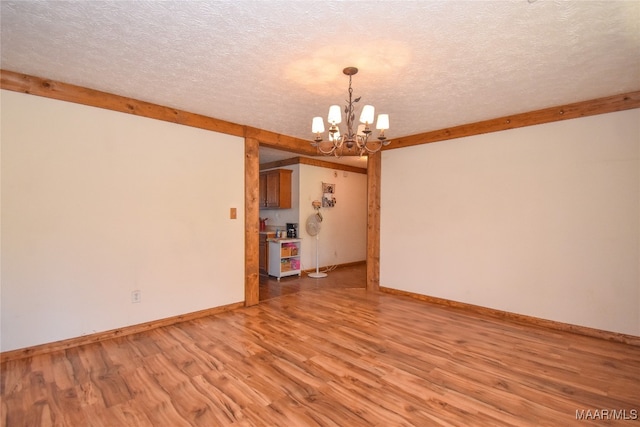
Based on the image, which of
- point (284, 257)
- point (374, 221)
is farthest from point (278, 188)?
point (374, 221)

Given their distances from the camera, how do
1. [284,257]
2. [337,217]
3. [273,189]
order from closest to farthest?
[284,257], [273,189], [337,217]

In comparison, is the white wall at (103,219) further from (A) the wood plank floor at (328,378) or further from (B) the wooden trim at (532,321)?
(B) the wooden trim at (532,321)

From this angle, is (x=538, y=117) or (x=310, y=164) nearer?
(x=538, y=117)

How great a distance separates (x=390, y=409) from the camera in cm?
192

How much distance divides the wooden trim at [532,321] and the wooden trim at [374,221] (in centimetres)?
57

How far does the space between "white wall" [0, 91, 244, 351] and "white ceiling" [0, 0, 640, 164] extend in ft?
1.56

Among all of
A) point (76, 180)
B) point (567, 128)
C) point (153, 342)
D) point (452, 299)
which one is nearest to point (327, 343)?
point (153, 342)

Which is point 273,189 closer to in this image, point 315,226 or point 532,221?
point 315,226

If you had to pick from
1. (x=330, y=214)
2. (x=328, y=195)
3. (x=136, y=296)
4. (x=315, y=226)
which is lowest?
(x=136, y=296)

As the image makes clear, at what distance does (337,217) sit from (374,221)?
195 cm

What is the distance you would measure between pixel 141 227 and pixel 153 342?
122cm

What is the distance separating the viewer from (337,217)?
691cm

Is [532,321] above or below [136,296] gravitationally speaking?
below

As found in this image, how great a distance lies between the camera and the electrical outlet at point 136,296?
10.2ft
